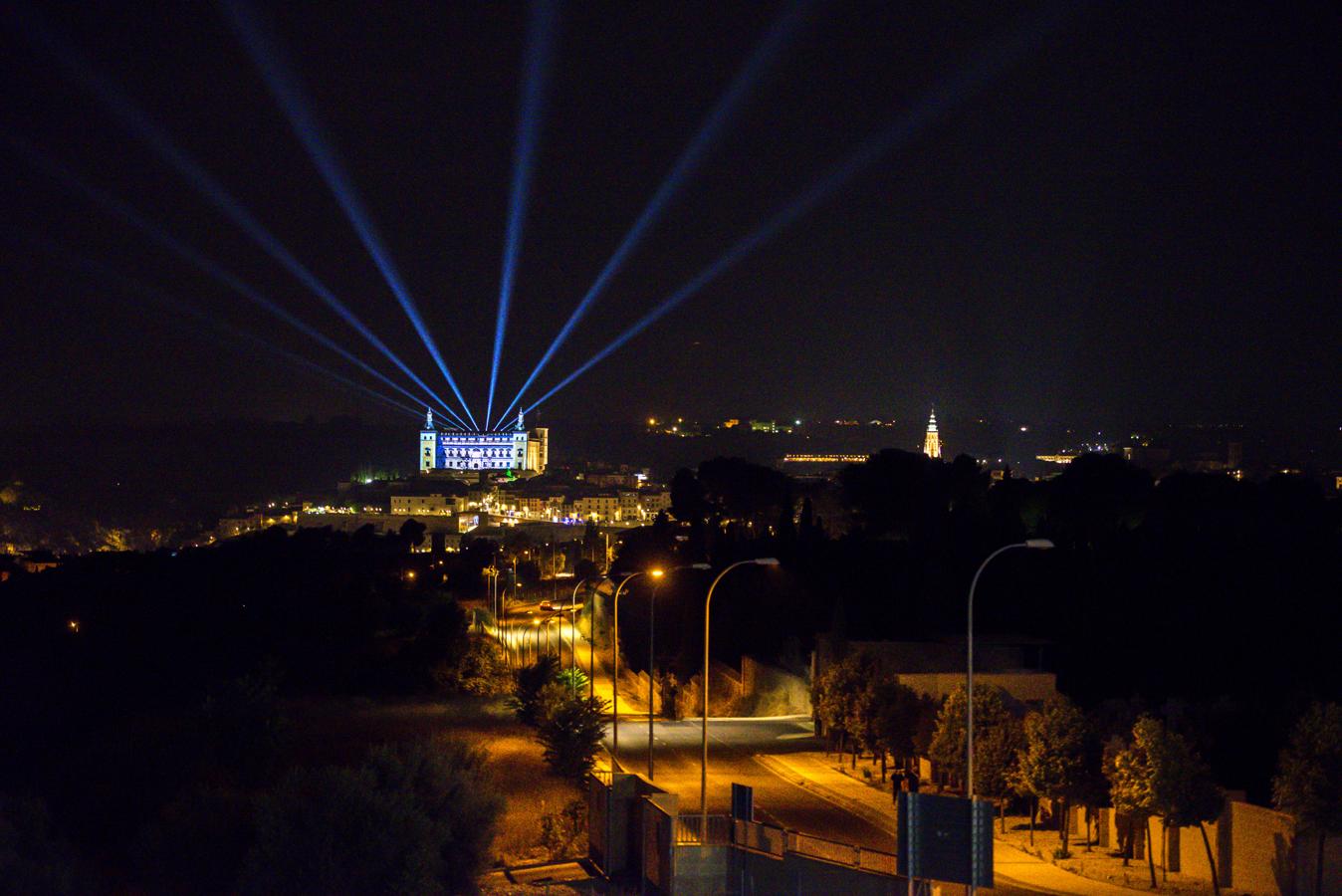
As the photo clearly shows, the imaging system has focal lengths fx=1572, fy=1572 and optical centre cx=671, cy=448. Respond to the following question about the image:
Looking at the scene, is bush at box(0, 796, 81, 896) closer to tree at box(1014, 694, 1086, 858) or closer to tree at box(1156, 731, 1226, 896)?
tree at box(1014, 694, 1086, 858)

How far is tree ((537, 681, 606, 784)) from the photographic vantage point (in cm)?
2141

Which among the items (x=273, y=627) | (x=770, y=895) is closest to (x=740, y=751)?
(x=770, y=895)

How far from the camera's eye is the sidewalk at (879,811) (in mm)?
15961

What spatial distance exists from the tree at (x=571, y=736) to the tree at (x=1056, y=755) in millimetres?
6076

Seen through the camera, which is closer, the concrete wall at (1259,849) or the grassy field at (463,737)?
the concrete wall at (1259,849)

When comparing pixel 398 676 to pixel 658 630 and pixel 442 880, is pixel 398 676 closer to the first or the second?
pixel 658 630

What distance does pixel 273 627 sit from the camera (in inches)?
1476

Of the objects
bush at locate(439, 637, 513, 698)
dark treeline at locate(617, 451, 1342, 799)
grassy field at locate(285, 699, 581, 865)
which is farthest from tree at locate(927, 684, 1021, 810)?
bush at locate(439, 637, 513, 698)

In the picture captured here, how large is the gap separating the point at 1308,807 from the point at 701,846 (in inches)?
223

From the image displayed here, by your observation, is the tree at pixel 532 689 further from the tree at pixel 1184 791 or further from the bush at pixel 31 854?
the tree at pixel 1184 791

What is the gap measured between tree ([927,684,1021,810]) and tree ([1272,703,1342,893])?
4.53 m

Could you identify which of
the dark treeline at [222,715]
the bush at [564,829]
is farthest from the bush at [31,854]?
the bush at [564,829]

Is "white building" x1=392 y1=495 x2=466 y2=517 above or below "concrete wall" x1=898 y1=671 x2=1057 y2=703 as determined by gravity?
above

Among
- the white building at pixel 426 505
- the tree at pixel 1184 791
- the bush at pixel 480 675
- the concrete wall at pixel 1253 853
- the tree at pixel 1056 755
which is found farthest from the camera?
the white building at pixel 426 505
